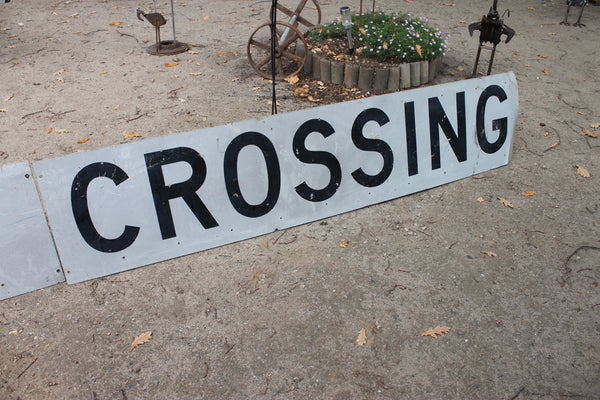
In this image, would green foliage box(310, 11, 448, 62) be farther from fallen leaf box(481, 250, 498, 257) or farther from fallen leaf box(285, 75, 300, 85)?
fallen leaf box(481, 250, 498, 257)

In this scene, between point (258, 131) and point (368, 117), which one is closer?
point (258, 131)

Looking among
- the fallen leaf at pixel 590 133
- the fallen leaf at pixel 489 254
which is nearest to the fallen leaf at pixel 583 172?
the fallen leaf at pixel 590 133

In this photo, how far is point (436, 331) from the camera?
271 cm

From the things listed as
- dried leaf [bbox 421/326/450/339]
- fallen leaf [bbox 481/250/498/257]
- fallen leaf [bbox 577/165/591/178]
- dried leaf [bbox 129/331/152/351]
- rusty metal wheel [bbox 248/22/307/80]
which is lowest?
dried leaf [bbox 421/326/450/339]

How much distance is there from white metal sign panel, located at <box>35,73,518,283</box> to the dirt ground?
13cm

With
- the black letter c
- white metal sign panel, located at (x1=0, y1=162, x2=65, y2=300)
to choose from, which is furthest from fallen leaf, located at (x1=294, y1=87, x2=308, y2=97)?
white metal sign panel, located at (x1=0, y1=162, x2=65, y2=300)

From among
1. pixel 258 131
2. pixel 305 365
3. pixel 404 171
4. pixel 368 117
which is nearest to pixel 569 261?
pixel 404 171

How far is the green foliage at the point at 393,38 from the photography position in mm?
5559

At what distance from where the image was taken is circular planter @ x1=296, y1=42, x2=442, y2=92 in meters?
5.42

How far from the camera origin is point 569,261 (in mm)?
3207

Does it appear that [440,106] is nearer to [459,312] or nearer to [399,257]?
Result: [399,257]

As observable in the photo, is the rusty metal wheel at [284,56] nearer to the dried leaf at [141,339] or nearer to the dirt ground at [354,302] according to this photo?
the dirt ground at [354,302]

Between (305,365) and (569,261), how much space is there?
6.61 ft

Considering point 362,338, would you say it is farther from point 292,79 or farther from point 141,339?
point 292,79
